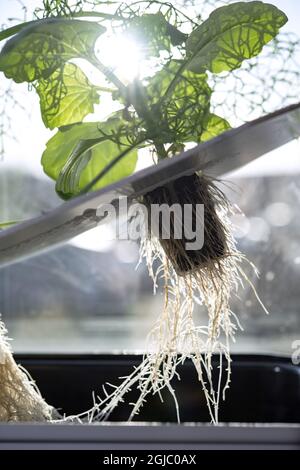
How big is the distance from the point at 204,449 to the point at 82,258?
132cm

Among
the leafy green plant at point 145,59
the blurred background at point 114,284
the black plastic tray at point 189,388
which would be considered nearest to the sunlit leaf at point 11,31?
the leafy green plant at point 145,59

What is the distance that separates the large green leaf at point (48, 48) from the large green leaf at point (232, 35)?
0.25 feet

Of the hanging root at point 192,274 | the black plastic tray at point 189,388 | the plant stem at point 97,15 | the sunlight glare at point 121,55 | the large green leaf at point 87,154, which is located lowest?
the black plastic tray at point 189,388

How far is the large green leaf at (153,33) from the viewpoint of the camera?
20.6 inches

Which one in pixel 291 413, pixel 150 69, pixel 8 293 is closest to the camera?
pixel 150 69

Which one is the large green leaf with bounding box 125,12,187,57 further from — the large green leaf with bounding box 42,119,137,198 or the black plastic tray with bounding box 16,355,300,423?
Result: the black plastic tray with bounding box 16,355,300,423

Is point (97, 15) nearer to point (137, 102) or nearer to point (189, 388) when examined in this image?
point (137, 102)

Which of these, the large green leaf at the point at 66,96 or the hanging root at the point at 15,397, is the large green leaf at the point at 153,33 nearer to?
the large green leaf at the point at 66,96

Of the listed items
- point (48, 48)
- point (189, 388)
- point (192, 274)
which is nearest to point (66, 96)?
point (48, 48)

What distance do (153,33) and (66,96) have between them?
0.11m

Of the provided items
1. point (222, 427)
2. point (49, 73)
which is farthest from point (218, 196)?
point (222, 427)

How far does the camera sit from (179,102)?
0.55 m

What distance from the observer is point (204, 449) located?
34 cm

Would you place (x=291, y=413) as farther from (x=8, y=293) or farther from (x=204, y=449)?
(x=8, y=293)
